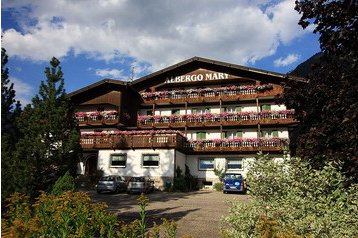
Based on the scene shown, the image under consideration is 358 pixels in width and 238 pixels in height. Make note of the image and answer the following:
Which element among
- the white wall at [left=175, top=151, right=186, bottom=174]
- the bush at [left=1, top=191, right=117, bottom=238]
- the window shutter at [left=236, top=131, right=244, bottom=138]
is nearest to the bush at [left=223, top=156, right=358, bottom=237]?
the bush at [left=1, top=191, right=117, bottom=238]

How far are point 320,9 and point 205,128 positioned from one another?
27.9 metres

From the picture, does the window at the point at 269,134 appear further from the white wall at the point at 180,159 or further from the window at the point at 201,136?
the white wall at the point at 180,159

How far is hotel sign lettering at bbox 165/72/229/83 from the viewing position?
38.1 meters

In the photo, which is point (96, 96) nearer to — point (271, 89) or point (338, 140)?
point (271, 89)

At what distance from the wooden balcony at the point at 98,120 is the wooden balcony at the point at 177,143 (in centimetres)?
383

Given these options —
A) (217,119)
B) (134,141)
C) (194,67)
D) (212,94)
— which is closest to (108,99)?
(134,141)

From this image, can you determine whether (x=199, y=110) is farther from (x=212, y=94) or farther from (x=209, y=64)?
(x=209, y=64)

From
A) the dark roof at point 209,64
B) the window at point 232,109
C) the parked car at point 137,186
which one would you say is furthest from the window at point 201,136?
the parked car at point 137,186

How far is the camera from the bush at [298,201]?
25.6 feet

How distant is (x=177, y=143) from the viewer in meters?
31.4

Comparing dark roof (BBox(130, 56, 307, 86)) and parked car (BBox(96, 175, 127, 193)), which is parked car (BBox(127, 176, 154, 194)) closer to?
parked car (BBox(96, 175, 127, 193))

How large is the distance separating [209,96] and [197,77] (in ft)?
9.19

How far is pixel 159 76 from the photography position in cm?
4038

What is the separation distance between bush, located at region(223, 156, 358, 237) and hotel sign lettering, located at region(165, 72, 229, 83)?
2844 cm
